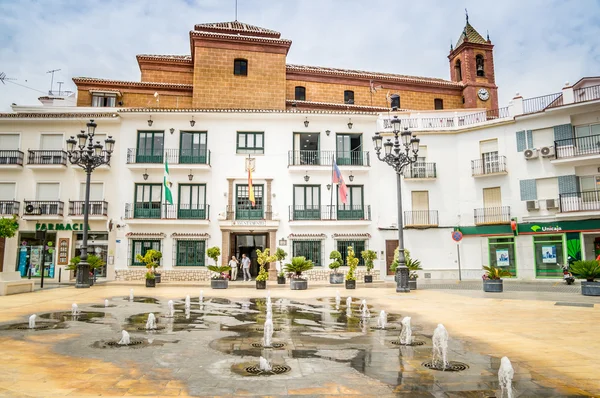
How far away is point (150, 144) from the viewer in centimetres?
2967

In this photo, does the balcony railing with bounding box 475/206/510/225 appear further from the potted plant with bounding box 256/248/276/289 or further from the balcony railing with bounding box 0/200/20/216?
the balcony railing with bounding box 0/200/20/216

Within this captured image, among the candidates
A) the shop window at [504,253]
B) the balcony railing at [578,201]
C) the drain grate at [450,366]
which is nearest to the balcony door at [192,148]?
the shop window at [504,253]

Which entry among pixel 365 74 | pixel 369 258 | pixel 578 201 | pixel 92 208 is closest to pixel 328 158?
pixel 369 258

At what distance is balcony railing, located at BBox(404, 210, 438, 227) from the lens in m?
29.6

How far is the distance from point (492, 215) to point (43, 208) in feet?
99.2

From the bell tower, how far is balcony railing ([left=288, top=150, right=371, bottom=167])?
1597 centimetres

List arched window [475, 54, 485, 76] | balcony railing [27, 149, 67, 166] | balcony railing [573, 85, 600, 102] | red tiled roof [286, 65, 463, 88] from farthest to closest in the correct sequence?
1. arched window [475, 54, 485, 76]
2. red tiled roof [286, 65, 463, 88]
3. balcony railing [27, 149, 67, 166]
4. balcony railing [573, 85, 600, 102]

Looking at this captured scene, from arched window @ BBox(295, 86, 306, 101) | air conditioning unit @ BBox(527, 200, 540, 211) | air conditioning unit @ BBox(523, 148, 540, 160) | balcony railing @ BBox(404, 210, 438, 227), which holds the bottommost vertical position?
balcony railing @ BBox(404, 210, 438, 227)

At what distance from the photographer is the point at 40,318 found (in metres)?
10.3

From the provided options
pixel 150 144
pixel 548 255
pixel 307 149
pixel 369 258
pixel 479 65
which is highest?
pixel 479 65

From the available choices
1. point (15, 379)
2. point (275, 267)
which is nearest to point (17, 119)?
point (275, 267)

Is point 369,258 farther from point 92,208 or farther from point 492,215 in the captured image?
point 92,208

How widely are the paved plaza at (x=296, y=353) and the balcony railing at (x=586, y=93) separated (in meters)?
19.6

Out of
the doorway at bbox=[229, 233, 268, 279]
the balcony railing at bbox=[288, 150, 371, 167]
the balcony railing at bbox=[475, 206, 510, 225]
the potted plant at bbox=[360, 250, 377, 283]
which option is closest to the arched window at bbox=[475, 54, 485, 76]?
the balcony railing at bbox=[475, 206, 510, 225]
